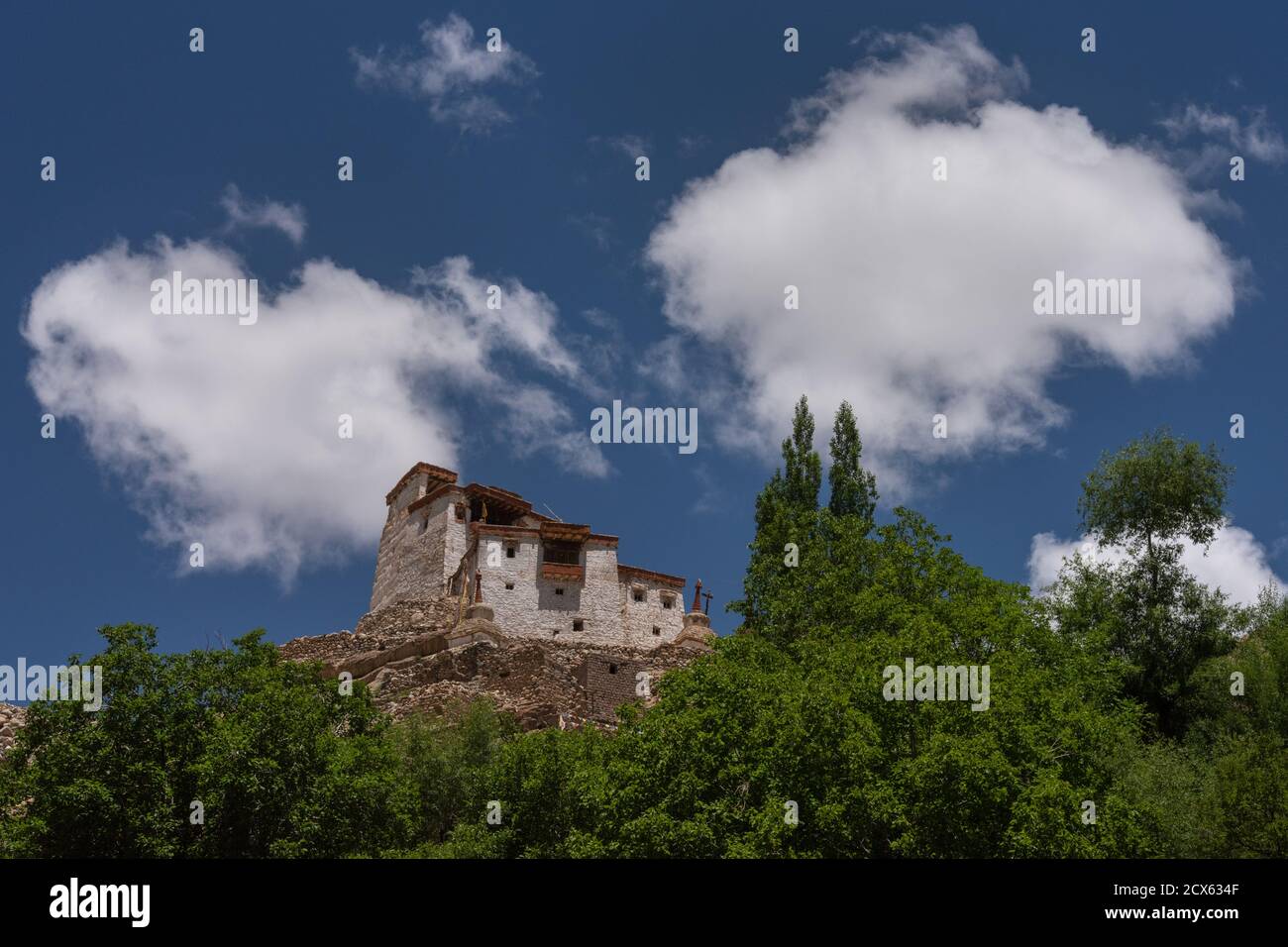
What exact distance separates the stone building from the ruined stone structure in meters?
0.08

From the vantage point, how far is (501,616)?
69812 millimetres

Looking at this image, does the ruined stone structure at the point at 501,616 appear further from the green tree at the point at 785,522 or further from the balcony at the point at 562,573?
the green tree at the point at 785,522

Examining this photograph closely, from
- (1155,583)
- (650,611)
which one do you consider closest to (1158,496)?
(1155,583)

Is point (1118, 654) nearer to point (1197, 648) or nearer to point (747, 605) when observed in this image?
point (1197, 648)

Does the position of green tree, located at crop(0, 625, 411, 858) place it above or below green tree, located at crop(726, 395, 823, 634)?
below

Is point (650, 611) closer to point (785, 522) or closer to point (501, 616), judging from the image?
point (501, 616)

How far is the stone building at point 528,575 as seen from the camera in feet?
232

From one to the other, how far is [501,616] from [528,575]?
3.34 m

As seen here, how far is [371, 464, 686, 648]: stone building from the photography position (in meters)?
70.8

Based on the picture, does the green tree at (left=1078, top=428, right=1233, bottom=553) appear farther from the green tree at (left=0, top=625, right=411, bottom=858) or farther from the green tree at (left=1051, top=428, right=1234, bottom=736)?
the green tree at (left=0, top=625, right=411, bottom=858)

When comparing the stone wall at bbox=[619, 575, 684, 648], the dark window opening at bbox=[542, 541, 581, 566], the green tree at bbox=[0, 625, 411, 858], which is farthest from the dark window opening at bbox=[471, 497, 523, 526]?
the green tree at bbox=[0, 625, 411, 858]
